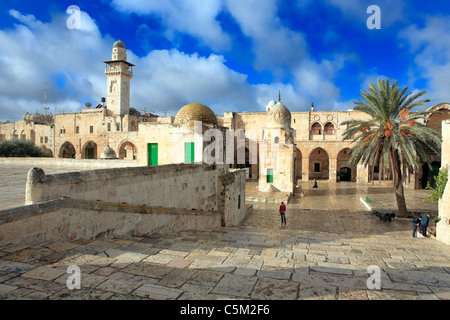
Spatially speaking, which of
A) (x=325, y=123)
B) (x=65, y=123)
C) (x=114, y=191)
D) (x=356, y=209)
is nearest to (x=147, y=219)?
(x=114, y=191)

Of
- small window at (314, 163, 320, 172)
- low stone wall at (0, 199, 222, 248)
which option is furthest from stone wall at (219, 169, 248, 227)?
small window at (314, 163, 320, 172)

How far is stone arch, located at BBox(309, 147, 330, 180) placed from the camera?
32.7m

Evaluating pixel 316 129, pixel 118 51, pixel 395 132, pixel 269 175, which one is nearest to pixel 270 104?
pixel 316 129

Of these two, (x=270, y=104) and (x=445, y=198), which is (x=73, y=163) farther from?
(x=270, y=104)

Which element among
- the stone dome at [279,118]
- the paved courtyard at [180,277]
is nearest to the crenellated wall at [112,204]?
the paved courtyard at [180,277]

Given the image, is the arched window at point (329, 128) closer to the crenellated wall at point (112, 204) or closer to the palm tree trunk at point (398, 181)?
the palm tree trunk at point (398, 181)

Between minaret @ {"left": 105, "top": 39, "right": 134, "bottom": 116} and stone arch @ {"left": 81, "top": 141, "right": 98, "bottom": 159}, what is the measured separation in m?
5.23

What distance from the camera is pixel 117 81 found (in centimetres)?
3841

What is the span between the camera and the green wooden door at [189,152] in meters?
9.27

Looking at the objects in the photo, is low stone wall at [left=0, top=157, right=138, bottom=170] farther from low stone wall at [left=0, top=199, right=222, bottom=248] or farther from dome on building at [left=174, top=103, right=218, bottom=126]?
low stone wall at [left=0, top=199, right=222, bottom=248]

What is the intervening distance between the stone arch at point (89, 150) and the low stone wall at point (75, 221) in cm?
3334

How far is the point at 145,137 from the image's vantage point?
10.6 meters

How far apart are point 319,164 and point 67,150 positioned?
31861mm
